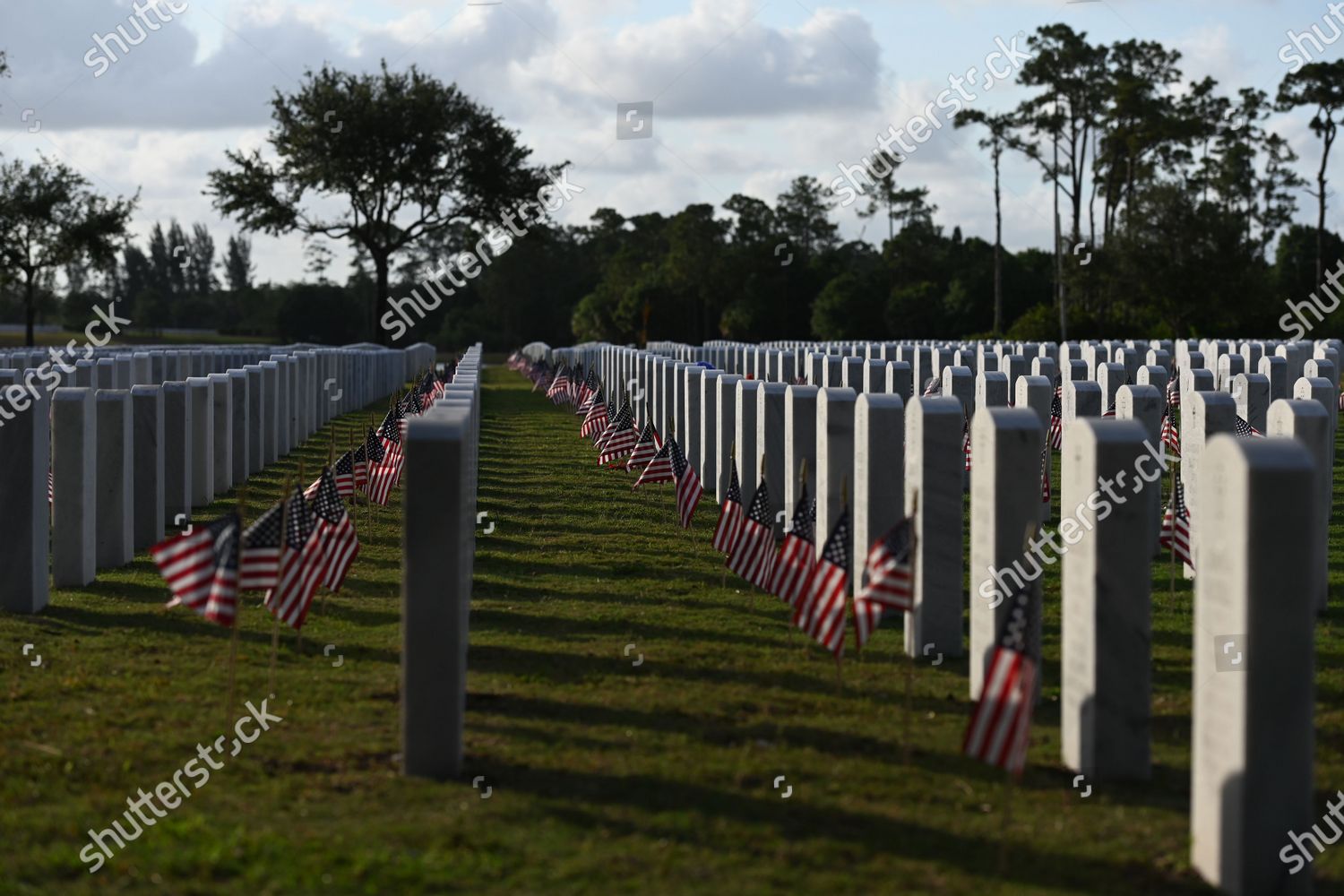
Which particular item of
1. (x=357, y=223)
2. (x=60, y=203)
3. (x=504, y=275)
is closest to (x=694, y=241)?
(x=504, y=275)

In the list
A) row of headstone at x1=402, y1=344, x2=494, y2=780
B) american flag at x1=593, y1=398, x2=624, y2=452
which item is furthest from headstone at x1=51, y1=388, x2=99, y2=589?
american flag at x1=593, y1=398, x2=624, y2=452

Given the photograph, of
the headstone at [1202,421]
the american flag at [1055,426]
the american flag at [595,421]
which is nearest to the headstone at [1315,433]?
the headstone at [1202,421]

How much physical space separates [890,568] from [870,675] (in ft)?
4.74

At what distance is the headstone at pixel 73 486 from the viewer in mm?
11391

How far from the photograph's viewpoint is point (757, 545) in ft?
34.7

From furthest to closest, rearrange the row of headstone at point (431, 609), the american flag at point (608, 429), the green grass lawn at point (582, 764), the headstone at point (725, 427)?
the american flag at point (608, 429) → the headstone at point (725, 427) → the row of headstone at point (431, 609) → the green grass lawn at point (582, 764)

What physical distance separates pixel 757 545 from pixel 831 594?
2428 mm

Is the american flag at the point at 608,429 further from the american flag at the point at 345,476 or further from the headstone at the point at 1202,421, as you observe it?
the headstone at the point at 1202,421

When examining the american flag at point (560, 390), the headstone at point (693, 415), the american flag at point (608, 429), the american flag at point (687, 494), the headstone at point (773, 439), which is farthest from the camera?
the american flag at point (560, 390)

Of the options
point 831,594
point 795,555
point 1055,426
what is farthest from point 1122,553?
point 1055,426

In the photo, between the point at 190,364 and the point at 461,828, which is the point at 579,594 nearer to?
the point at 461,828

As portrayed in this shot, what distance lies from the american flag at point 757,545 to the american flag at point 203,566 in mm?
3750

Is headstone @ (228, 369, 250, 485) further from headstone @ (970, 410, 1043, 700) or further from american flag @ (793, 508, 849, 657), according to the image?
headstone @ (970, 410, 1043, 700)

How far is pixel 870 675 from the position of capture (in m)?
8.91
